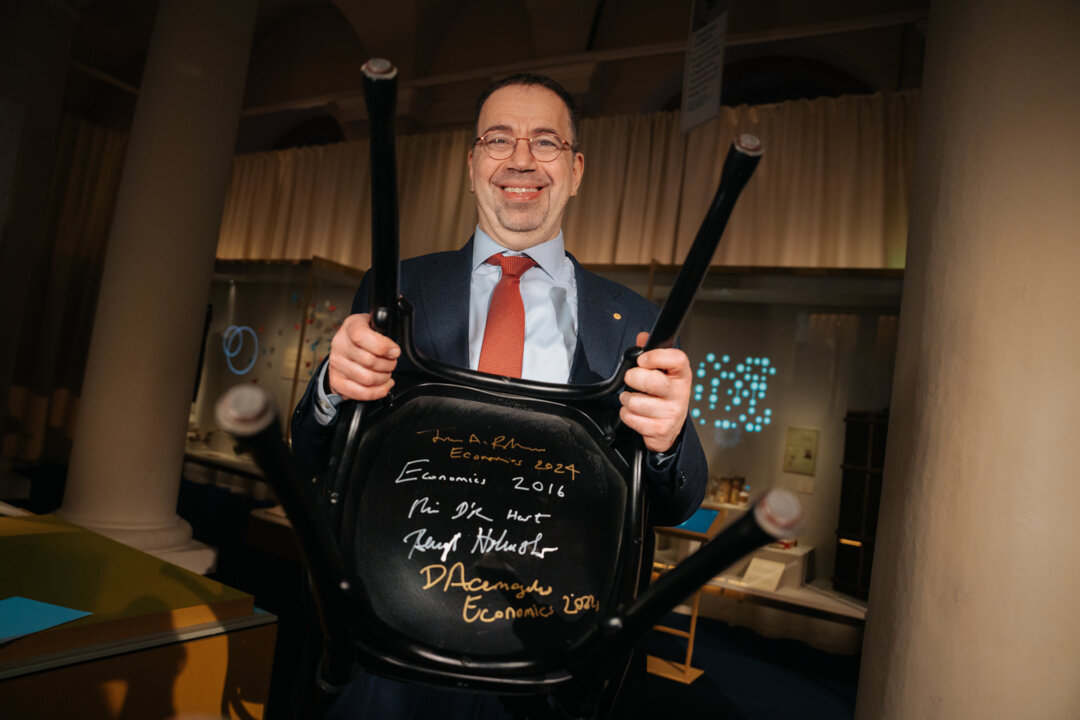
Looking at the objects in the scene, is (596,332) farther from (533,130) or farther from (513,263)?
(533,130)

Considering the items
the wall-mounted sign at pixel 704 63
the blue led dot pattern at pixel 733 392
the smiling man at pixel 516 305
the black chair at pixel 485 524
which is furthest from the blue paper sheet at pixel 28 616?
the blue led dot pattern at pixel 733 392

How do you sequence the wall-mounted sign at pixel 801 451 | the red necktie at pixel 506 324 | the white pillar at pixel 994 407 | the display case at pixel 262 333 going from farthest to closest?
the display case at pixel 262 333 → the wall-mounted sign at pixel 801 451 → the white pillar at pixel 994 407 → the red necktie at pixel 506 324

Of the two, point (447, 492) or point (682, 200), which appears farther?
point (682, 200)

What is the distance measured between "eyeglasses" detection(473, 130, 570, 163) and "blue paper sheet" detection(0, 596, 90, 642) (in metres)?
0.98

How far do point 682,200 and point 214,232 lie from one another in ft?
11.9

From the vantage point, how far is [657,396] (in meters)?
0.74

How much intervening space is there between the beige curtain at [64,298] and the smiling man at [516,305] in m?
8.93

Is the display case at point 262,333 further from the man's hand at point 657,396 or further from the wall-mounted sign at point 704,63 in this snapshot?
the man's hand at point 657,396

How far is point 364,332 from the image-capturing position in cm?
74

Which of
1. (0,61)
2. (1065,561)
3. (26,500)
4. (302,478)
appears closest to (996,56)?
(1065,561)

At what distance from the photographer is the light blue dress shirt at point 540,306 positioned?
3.39ft

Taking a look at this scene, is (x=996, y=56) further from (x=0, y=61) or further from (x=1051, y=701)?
(x=0, y=61)

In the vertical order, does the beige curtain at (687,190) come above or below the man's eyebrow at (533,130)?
above

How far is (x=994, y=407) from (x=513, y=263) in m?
1.37
